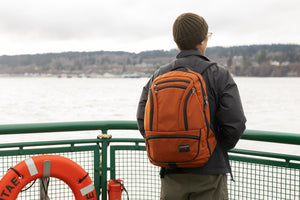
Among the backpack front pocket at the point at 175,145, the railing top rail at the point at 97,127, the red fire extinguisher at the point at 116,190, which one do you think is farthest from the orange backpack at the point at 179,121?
the red fire extinguisher at the point at 116,190

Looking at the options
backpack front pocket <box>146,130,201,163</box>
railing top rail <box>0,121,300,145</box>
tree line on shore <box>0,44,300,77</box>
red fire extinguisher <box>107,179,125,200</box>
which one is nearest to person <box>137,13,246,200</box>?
backpack front pocket <box>146,130,201,163</box>

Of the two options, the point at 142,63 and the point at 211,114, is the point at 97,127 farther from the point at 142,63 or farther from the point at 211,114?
the point at 142,63

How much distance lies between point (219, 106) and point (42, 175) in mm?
1214

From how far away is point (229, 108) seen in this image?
1.57 m

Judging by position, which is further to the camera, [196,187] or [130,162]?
[130,162]

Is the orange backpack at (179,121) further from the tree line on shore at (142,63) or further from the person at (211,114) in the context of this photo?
the tree line on shore at (142,63)

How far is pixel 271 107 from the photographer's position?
39.3m

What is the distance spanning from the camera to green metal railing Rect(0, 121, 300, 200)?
7.71 ft

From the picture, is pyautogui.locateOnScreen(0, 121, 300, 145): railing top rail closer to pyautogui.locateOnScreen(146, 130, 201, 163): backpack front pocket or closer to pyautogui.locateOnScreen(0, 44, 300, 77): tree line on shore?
pyautogui.locateOnScreen(146, 130, 201, 163): backpack front pocket

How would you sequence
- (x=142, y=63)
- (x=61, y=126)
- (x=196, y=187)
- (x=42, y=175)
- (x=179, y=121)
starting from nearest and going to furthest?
1. (x=179, y=121)
2. (x=196, y=187)
3. (x=42, y=175)
4. (x=61, y=126)
5. (x=142, y=63)

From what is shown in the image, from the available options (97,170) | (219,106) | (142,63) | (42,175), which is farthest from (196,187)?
(142,63)

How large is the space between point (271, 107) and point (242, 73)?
19065 mm

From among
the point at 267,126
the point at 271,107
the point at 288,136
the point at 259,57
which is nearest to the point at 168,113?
the point at 288,136

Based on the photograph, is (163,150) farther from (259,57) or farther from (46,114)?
(259,57)
